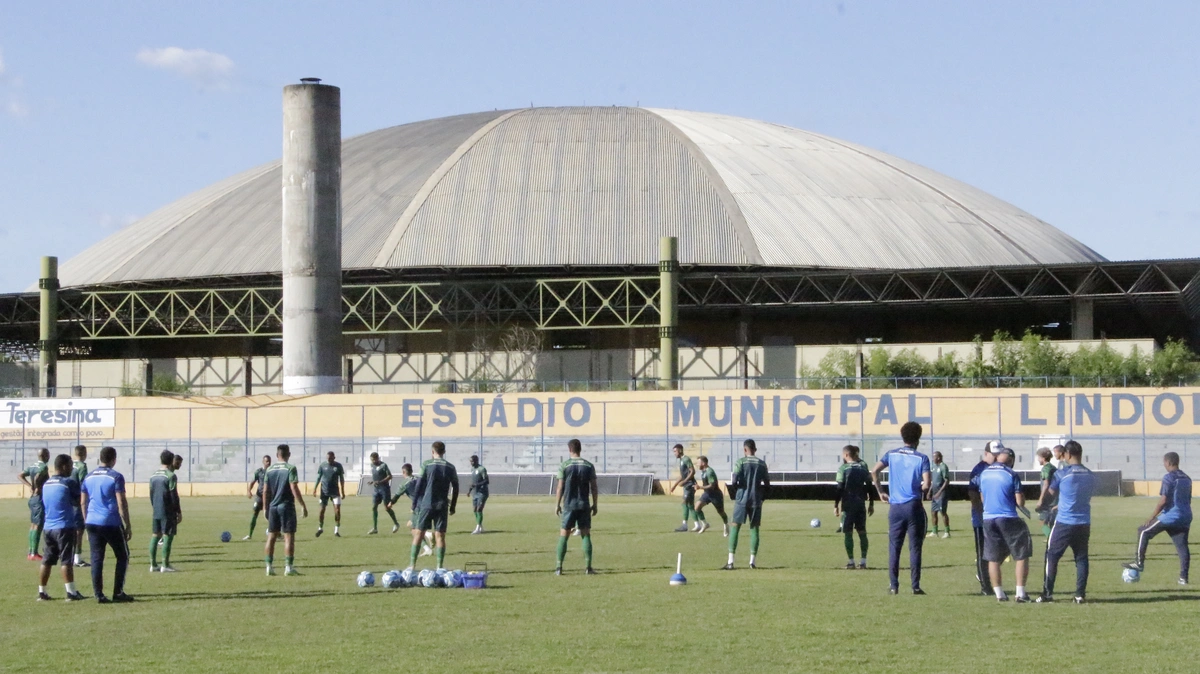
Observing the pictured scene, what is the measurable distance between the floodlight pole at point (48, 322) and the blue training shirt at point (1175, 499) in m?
59.1

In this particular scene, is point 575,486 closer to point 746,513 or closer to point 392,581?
point 392,581

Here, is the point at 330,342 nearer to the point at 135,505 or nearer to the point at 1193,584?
A: the point at 135,505

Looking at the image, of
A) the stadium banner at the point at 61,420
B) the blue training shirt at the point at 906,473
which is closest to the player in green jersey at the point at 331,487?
the blue training shirt at the point at 906,473

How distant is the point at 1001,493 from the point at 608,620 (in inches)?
179

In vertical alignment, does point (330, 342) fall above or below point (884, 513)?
above

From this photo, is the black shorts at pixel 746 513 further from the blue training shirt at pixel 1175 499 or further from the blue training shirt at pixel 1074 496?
the blue training shirt at pixel 1074 496

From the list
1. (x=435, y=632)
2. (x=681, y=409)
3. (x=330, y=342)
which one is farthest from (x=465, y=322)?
(x=435, y=632)

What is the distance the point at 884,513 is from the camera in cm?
4091

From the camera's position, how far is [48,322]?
6988cm

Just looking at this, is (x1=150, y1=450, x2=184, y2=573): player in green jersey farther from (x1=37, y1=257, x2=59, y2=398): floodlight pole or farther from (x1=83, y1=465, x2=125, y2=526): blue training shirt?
(x1=37, y1=257, x2=59, y2=398): floodlight pole

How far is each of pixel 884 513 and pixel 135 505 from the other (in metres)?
22.9

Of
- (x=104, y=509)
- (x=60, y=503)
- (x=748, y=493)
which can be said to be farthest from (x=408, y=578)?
(x=748, y=493)

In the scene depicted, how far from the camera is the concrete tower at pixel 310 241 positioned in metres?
60.0

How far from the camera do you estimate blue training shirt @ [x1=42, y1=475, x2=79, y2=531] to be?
18.0 meters
